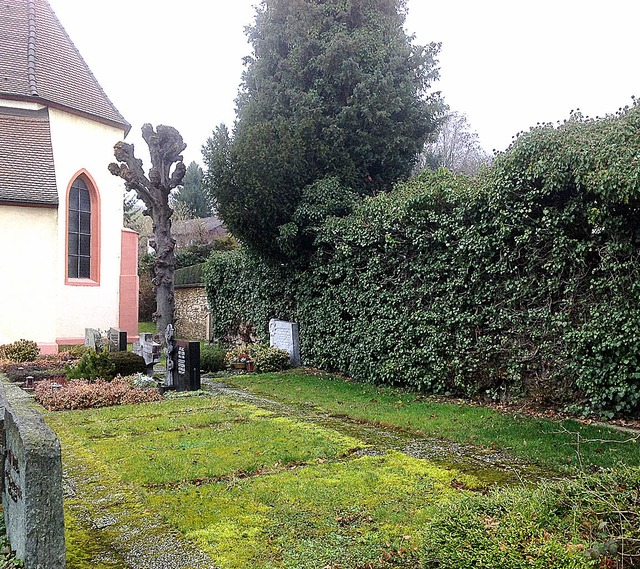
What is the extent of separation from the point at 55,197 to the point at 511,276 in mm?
14718

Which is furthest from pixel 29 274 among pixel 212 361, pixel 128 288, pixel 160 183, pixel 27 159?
pixel 212 361

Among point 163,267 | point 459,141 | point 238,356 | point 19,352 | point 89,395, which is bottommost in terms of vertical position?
point 89,395

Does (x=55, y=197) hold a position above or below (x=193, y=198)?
below

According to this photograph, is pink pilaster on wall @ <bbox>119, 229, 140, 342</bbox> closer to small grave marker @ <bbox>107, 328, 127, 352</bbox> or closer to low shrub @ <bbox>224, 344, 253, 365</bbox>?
small grave marker @ <bbox>107, 328, 127, 352</bbox>

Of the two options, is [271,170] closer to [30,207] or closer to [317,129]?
[317,129]

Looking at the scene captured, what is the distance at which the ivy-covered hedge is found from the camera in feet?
25.6

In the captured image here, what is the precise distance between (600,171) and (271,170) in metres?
8.66

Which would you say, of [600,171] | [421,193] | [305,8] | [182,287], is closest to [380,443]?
[600,171]

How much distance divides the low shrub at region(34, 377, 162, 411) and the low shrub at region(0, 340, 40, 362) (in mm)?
4431

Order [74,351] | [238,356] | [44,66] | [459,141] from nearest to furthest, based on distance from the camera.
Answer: [238,356]
[74,351]
[44,66]
[459,141]

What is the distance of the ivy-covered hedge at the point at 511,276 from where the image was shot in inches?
307

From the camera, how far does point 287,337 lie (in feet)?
52.1

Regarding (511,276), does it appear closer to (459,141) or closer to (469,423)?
(469,423)

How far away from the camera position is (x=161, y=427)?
8.10 meters
